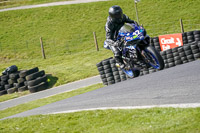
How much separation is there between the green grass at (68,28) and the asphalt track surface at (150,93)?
442 inches

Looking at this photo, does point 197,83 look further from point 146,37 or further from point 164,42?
point 164,42

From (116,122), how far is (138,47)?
1.99m

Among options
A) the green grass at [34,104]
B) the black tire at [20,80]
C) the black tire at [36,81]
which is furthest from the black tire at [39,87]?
the green grass at [34,104]

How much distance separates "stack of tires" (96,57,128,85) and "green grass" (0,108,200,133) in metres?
5.09

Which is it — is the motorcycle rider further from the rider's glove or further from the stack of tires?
the stack of tires

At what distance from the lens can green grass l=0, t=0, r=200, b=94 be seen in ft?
86.1

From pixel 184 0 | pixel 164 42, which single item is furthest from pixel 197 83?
pixel 184 0

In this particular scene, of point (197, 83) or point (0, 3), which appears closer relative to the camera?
point (197, 83)

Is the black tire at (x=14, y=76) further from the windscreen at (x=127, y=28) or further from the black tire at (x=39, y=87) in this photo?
the windscreen at (x=127, y=28)

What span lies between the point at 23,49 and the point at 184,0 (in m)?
21.1

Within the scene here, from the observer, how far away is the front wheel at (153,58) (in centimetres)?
800

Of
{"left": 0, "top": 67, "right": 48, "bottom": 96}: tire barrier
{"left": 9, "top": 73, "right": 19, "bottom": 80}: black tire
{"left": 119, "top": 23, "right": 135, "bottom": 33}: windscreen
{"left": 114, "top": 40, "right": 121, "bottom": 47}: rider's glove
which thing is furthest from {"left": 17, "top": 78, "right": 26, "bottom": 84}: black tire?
{"left": 119, "top": 23, "right": 135, "bottom": 33}: windscreen

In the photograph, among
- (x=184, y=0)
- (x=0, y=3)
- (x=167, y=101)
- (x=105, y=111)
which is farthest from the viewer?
(x=0, y=3)

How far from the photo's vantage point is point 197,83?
8.73 meters
